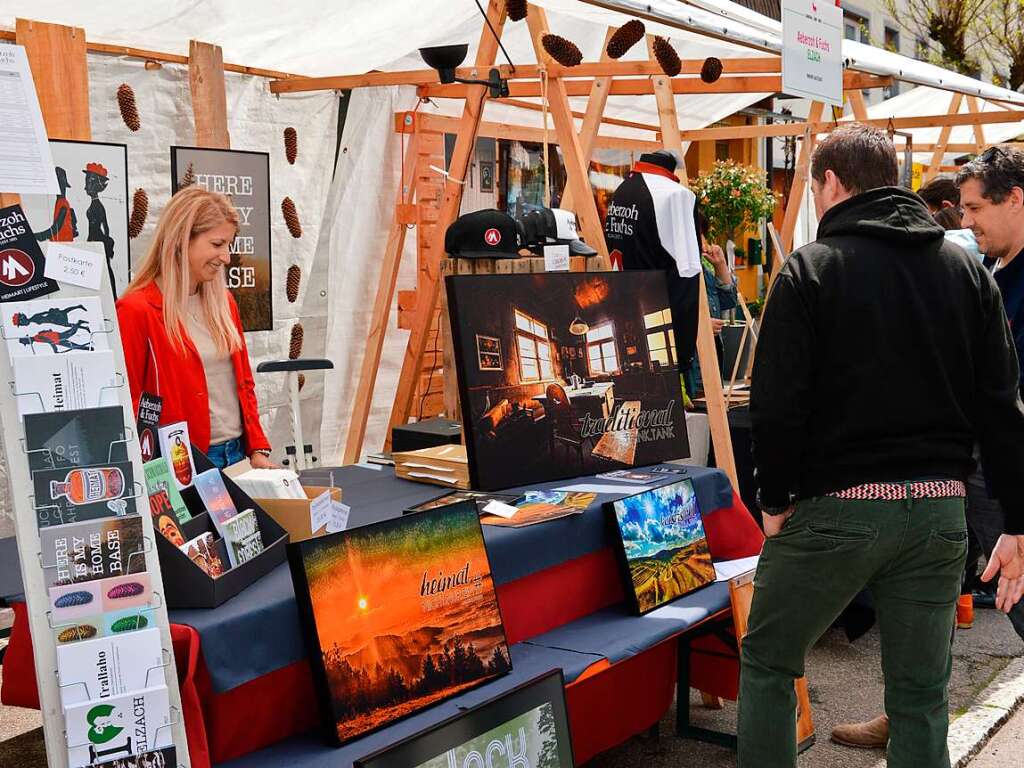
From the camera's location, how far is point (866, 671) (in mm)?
4266

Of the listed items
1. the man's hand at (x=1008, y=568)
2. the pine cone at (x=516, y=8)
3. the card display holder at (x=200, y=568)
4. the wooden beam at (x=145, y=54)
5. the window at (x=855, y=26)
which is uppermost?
the window at (x=855, y=26)

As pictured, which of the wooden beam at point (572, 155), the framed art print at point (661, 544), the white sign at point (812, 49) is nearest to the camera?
the framed art print at point (661, 544)

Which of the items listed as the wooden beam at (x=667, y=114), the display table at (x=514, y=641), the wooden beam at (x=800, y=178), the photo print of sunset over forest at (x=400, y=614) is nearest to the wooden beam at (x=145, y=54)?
the wooden beam at (x=667, y=114)

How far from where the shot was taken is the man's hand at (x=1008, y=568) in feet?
8.70

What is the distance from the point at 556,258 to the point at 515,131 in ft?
9.84

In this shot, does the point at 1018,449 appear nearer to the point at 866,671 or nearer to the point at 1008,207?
the point at 1008,207

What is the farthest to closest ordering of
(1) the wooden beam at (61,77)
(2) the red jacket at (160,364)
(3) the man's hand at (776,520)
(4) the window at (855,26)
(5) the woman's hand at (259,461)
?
1. (4) the window at (855,26)
2. (1) the wooden beam at (61,77)
3. (5) the woman's hand at (259,461)
4. (2) the red jacket at (160,364)
5. (3) the man's hand at (776,520)

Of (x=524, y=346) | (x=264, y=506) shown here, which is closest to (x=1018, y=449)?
(x=524, y=346)

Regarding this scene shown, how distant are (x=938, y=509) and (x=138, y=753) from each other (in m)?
1.69

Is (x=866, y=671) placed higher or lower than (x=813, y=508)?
lower

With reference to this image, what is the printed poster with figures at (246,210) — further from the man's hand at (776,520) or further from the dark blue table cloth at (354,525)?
the man's hand at (776,520)

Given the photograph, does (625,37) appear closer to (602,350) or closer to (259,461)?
(602,350)

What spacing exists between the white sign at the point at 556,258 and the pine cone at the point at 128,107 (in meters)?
2.04

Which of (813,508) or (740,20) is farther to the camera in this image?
(740,20)
